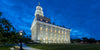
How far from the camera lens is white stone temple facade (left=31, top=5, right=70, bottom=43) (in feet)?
162

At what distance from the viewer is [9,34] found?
3.35 metres

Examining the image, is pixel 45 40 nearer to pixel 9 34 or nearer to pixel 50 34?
pixel 50 34

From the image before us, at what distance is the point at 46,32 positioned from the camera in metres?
53.3

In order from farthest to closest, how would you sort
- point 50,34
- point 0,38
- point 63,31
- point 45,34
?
point 63,31, point 50,34, point 45,34, point 0,38

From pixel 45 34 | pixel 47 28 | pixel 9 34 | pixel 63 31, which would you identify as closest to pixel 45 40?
pixel 45 34

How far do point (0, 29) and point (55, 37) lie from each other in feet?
188

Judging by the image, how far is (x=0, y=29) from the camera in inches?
120

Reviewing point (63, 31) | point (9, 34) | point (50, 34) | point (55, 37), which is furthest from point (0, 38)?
point (63, 31)

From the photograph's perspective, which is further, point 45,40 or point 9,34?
point 45,40

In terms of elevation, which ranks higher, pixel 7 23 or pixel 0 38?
pixel 7 23

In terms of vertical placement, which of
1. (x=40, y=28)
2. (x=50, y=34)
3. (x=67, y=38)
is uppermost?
(x=40, y=28)

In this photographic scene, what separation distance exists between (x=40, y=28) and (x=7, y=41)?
4801 cm

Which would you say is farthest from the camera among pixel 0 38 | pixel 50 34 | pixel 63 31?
pixel 63 31

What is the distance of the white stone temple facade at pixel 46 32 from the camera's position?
1950 inches
